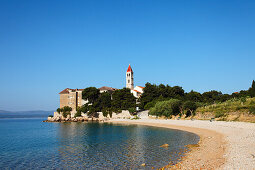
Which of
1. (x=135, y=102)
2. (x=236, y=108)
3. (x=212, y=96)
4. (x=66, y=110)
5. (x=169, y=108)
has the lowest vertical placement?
(x=236, y=108)

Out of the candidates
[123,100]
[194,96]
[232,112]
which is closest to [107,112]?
[123,100]

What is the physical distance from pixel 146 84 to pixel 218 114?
35.0 m

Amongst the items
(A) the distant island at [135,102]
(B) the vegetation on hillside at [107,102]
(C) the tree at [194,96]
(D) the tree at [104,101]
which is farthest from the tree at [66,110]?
(C) the tree at [194,96]

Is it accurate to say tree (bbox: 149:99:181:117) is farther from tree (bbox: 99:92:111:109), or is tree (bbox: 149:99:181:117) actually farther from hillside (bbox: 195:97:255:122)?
tree (bbox: 99:92:111:109)

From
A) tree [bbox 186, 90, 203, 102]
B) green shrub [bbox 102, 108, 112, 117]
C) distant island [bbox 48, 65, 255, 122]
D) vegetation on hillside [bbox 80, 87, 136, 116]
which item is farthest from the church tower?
tree [bbox 186, 90, 203, 102]

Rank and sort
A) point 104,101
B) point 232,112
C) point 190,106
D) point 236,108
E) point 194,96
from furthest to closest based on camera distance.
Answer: point 194,96, point 104,101, point 190,106, point 232,112, point 236,108

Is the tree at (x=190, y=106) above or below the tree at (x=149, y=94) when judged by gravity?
below

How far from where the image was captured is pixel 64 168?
43.8 feet

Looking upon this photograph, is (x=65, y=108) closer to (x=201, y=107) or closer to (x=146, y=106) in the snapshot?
(x=146, y=106)

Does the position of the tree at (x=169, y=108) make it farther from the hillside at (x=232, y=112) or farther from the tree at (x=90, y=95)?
the tree at (x=90, y=95)

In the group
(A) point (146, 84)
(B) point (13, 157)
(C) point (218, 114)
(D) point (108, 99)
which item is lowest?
(B) point (13, 157)

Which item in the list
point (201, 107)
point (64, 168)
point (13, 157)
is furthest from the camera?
point (201, 107)

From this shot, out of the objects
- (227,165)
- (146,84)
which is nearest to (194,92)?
(146,84)

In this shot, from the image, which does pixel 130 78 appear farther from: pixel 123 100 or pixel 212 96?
pixel 212 96
